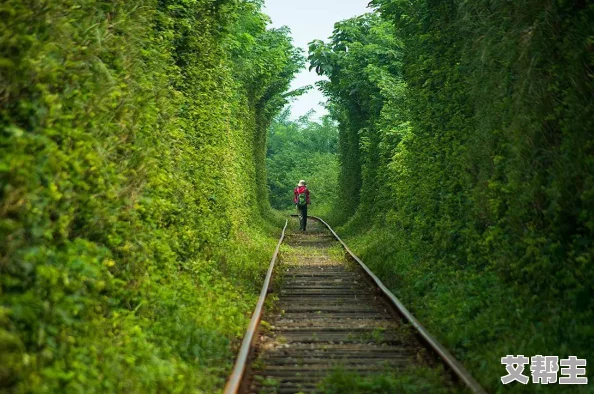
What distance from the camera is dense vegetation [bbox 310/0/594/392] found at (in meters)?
6.38

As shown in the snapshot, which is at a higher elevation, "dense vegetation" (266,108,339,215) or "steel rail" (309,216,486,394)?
"dense vegetation" (266,108,339,215)

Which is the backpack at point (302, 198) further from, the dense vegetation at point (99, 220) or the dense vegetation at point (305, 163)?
the dense vegetation at point (305, 163)

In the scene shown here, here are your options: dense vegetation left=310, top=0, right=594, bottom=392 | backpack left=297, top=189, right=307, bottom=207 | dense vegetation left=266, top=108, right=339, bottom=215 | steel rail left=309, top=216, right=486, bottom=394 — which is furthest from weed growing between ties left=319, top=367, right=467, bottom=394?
dense vegetation left=266, top=108, right=339, bottom=215

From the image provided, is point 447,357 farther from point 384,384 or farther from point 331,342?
point 331,342

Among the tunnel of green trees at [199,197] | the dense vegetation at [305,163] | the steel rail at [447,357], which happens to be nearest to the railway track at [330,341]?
the steel rail at [447,357]

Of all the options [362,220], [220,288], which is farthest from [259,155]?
[220,288]

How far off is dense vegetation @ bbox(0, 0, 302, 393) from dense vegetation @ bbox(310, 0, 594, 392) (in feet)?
9.97

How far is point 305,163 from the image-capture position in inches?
2908

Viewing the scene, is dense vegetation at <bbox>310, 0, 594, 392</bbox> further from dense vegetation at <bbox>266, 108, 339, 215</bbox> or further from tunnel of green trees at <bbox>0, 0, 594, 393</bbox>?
dense vegetation at <bbox>266, 108, 339, 215</bbox>

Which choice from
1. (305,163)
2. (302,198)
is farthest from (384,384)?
(305,163)

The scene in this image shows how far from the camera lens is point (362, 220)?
2653cm

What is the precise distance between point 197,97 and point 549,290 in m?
8.11

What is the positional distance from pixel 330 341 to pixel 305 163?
66426 millimetres

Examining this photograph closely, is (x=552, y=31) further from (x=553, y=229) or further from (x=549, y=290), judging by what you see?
(x=549, y=290)
